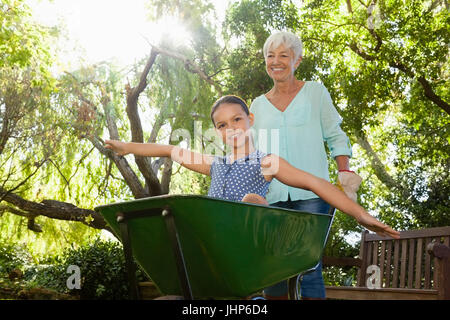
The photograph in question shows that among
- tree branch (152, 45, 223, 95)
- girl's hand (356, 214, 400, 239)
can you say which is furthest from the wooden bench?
tree branch (152, 45, 223, 95)

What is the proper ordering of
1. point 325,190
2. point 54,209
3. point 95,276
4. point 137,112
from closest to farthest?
1. point 325,190
2. point 95,276
3. point 137,112
4. point 54,209

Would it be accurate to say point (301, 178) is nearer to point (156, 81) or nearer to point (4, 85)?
point (4, 85)

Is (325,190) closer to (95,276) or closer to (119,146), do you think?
(119,146)

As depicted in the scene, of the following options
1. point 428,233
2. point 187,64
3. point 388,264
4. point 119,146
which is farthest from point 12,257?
point 119,146

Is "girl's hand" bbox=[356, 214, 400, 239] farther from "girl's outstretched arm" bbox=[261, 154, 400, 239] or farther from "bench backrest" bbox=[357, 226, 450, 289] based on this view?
"bench backrest" bbox=[357, 226, 450, 289]

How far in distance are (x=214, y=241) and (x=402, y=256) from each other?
3.39 meters

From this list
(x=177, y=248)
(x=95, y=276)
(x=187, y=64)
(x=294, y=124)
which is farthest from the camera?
(x=95, y=276)

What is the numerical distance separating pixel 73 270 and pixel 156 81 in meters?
3.27

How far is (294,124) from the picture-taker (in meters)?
2.25

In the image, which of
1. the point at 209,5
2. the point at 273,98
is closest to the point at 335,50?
the point at 209,5

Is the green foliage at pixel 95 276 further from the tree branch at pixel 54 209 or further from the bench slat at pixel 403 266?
the bench slat at pixel 403 266

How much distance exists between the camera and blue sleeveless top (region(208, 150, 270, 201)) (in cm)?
175

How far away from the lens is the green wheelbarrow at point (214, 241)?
136 centimetres
